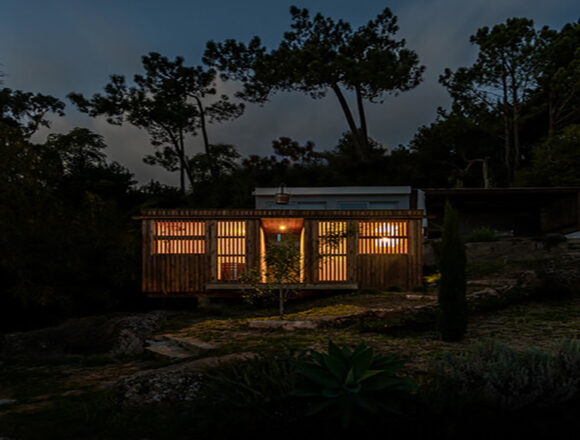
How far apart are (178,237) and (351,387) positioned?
30.2 feet

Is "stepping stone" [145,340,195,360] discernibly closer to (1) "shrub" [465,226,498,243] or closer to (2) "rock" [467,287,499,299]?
(2) "rock" [467,287,499,299]

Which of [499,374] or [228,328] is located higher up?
[499,374]

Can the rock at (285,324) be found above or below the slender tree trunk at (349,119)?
below

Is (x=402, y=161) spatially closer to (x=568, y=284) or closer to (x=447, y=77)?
(x=447, y=77)

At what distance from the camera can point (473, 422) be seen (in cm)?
262

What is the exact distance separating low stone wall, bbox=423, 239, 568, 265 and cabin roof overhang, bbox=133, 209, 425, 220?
3671 mm

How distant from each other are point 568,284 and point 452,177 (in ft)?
55.6

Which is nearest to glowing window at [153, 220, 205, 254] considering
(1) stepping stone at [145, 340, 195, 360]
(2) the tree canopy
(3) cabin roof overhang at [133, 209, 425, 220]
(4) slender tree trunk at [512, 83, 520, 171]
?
(3) cabin roof overhang at [133, 209, 425, 220]

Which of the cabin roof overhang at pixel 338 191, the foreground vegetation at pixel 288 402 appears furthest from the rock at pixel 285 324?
the cabin roof overhang at pixel 338 191

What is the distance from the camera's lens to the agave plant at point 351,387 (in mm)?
2596

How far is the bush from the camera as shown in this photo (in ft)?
9.61

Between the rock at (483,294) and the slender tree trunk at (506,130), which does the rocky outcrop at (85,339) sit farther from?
the slender tree trunk at (506,130)

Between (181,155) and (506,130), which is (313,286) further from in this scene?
(506,130)

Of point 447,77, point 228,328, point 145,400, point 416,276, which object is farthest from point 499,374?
point 447,77
